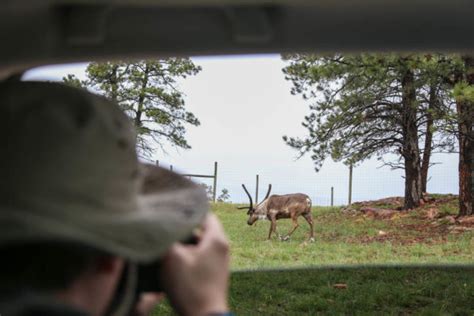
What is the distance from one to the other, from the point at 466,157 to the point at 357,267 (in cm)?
317

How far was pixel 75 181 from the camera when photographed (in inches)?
16.5

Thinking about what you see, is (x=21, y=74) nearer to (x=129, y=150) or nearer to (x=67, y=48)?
(x=67, y=48)

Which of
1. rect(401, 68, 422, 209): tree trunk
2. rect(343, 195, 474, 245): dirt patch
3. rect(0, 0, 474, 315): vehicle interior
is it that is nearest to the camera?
rect(0, 0, 474, 315): vehicle interior

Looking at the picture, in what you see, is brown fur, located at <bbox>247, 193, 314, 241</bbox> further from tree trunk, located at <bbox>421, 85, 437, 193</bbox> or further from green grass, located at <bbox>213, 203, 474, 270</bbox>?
tree trunk, located at <bbox>421, 85, 437, 193</bbox>

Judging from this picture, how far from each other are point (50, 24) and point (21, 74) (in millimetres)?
110

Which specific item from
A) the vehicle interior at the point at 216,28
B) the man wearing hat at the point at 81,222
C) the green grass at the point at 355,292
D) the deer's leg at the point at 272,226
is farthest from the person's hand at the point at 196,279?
the deer's leg at the point at 272,226

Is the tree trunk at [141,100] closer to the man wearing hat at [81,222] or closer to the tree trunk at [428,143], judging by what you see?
the tree trunk at [428,143]

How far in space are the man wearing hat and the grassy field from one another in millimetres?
4057

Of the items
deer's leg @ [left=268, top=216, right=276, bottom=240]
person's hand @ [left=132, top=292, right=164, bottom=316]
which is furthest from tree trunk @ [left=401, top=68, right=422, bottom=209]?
person's hand @ [left=132, top=292, right=164, bottom=316]

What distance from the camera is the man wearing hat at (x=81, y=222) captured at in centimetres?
41

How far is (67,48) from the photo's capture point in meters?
0.71

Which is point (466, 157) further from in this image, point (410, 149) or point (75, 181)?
point (75, 181)

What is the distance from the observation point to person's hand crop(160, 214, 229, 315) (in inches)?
19.8

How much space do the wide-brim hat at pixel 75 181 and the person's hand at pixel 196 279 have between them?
2 cm
